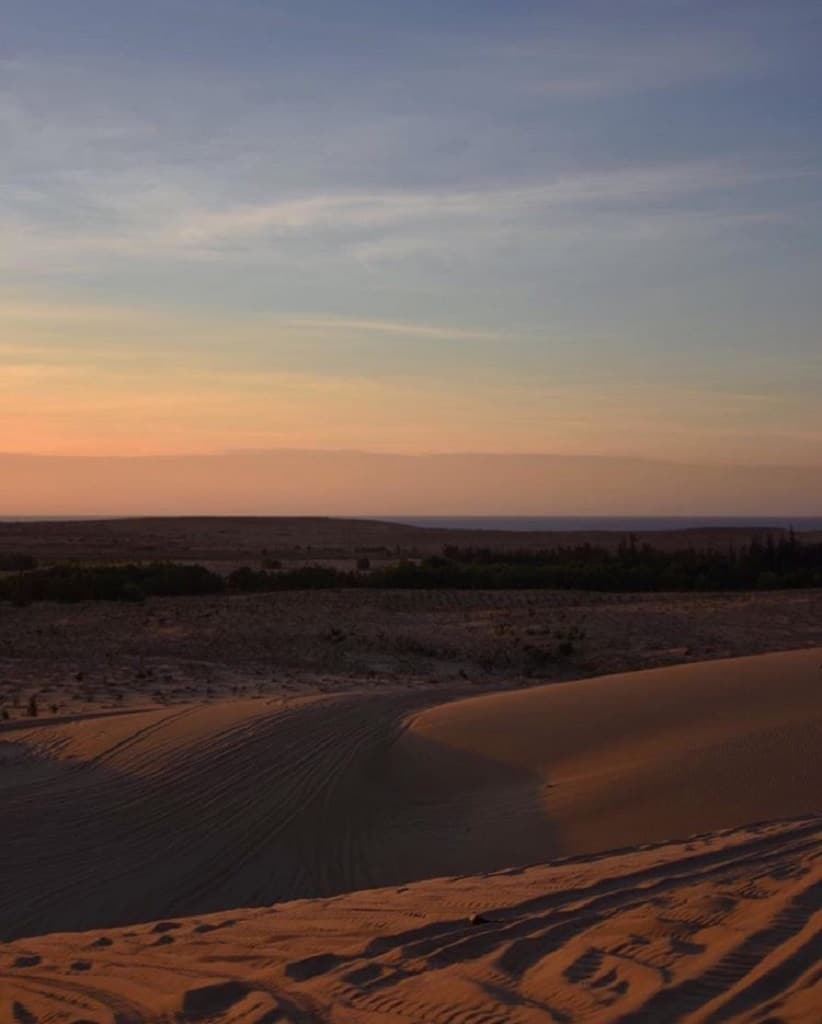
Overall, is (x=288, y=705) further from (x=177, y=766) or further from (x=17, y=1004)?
(x=17, y=1004)

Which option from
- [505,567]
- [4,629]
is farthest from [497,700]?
[505,567]

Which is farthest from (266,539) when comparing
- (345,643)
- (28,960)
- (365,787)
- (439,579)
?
(28,960)

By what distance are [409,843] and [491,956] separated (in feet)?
14.8

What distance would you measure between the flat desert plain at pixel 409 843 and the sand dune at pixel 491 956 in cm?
2

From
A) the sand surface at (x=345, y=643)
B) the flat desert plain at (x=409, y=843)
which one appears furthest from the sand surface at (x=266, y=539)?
the flat desert plain at (x=409, y=843)

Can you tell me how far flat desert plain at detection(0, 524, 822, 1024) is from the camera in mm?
5031

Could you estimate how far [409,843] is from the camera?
9.75m

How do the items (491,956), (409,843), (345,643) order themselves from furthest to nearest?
1. (345,643)
2. (409,843)
3. (491,956)

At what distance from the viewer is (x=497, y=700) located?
46.1 feet

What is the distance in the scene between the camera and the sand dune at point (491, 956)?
15.4 feet

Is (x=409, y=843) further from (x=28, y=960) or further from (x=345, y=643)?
(x=345, y=643)

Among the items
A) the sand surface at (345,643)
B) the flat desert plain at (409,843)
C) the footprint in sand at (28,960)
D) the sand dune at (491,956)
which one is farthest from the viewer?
the sand surface at (345,643)

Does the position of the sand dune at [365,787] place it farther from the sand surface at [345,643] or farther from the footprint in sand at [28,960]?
the sand surface at [345,643]

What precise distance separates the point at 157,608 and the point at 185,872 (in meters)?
20.4
